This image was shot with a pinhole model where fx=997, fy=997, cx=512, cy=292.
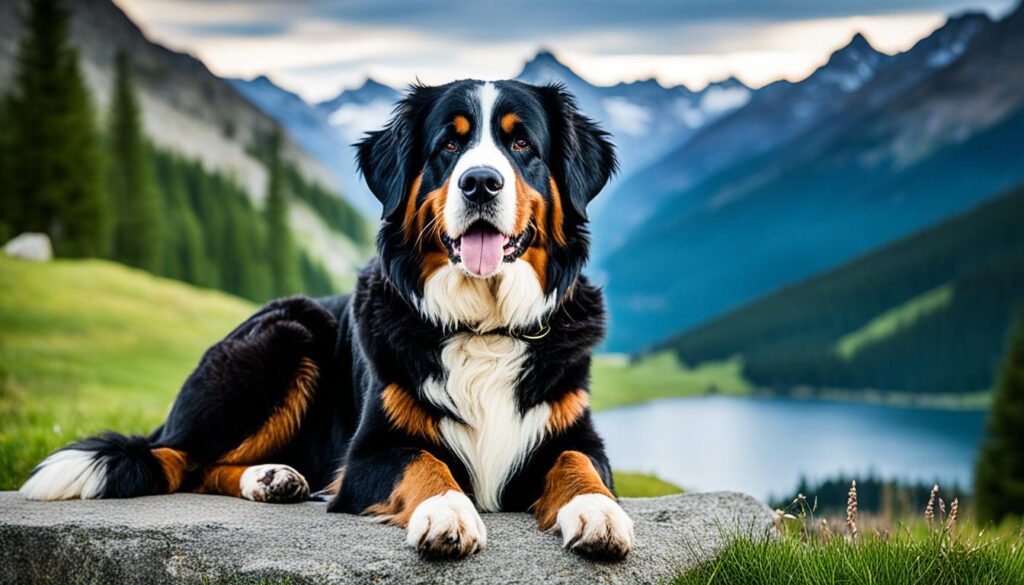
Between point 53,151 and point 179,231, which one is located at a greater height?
point 53,151

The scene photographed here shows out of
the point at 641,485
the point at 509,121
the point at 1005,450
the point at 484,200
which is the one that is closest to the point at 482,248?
the point at 484,200

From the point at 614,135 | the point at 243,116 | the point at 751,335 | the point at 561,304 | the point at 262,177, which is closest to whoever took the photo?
the point at 561,304

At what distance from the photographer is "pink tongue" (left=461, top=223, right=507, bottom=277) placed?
216 inches

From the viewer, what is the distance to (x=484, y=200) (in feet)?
17.2

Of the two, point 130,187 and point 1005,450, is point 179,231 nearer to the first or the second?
point 130,187

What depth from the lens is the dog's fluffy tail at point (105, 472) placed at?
6262 mm

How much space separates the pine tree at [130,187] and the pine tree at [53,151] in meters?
4.41

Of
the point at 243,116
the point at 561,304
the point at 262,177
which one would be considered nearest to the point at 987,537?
the point at 561,304

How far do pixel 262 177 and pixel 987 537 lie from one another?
281 ft

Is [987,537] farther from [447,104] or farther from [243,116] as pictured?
[243,116]

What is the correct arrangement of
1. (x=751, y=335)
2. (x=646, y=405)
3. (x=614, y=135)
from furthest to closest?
(x=751, y=335)
(x=646, y=405)
(x=614, y=135)

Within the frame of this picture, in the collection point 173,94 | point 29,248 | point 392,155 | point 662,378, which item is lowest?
point 662,378

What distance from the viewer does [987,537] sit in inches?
218

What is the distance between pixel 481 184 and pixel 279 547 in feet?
6.88
